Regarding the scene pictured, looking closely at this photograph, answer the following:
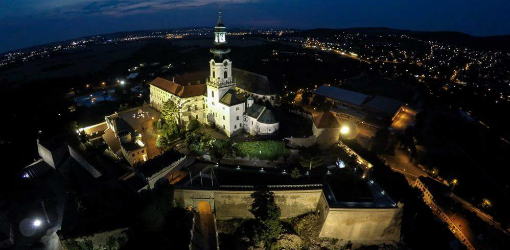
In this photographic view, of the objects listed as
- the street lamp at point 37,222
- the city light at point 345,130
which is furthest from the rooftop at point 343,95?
the street lamp at point 37,222

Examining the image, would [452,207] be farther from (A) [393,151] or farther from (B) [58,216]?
(B) [58,216]

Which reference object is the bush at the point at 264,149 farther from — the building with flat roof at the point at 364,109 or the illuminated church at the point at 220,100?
the building with flat roof at the point at 364,109

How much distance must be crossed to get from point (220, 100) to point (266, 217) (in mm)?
18464

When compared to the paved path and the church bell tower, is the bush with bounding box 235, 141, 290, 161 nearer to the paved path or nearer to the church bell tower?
the paved path

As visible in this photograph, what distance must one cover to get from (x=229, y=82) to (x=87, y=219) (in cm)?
2368

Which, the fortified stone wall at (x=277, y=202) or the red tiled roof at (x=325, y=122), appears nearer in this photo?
the fortified stone wall at (x=277, y=202)

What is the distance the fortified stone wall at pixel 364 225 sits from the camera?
85.8ft

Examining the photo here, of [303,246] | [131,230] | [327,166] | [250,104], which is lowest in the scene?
[303,246]

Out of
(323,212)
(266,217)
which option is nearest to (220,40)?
(266,217)

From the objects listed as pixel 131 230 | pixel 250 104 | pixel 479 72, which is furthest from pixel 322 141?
pixel 479 72

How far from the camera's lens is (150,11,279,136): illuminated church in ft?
122

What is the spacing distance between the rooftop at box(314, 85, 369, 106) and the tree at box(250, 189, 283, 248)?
131ft

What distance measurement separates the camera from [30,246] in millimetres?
25812

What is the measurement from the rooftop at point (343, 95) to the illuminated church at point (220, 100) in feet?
92.4
